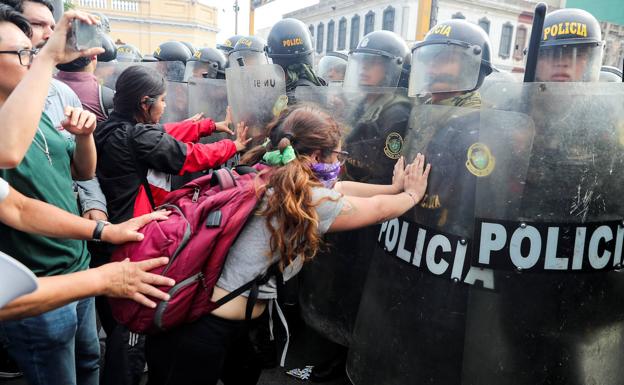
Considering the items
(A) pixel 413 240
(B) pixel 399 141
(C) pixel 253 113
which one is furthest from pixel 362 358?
(C) pixel 253 113

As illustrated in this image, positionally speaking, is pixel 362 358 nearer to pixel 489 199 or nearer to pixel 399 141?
pixel 489 199

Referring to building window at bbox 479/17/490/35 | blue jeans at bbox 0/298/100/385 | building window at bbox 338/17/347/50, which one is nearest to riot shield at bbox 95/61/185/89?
blue jeans at bbox 0/298/100/385

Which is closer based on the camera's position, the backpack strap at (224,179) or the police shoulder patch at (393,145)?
the backpack strap at (224,179)

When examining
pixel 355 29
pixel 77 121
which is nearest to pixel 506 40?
pixel 355 29

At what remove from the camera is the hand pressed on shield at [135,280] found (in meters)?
1.46

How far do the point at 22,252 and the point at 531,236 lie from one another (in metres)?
1.93

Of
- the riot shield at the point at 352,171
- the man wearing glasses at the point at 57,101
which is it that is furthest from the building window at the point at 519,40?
the man wearing glasses at the point at 57,101

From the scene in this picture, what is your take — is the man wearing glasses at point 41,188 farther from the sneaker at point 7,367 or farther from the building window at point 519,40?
the building window at point 519,40

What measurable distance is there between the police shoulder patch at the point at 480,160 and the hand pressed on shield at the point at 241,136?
162 centimetres

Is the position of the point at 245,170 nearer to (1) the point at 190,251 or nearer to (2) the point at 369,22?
(1) the point at 190,251

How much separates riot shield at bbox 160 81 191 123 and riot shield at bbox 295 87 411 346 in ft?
6.15

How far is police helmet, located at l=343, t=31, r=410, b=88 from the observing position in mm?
3646

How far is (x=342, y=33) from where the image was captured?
40156 millimetres

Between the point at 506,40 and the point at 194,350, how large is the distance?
38543 millimetres
